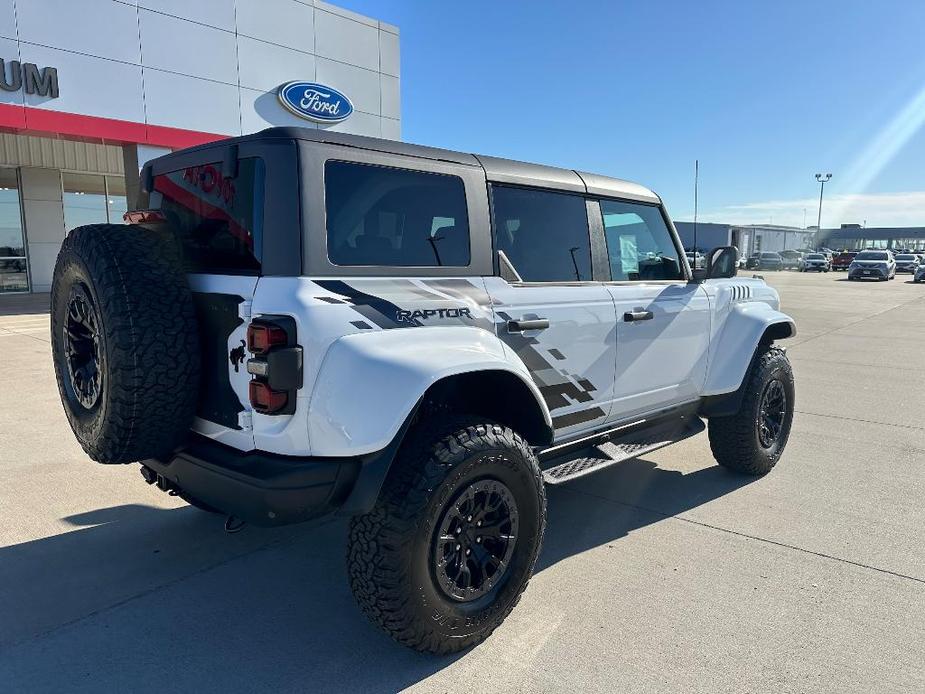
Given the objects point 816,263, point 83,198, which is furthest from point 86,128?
point 816,263

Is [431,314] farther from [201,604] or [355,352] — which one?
[201,604]

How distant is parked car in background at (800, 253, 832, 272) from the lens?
44.1m

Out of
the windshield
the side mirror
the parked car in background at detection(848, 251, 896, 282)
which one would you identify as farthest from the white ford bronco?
the windshield

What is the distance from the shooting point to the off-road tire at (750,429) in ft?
A: 14.3

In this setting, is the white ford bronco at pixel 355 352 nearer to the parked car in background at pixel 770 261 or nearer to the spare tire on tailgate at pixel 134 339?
the spare tire on tailgate at pixel 134 339

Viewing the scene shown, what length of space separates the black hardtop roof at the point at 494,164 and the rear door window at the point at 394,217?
0.29ft

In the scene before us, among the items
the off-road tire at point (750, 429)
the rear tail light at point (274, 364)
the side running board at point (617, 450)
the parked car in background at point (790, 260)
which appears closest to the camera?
the rear tail light at point (274, 364)

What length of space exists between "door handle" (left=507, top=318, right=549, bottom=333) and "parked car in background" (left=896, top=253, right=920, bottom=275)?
52518 mm

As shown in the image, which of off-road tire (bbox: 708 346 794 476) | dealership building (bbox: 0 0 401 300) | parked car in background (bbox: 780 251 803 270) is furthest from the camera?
parked car in background (bbox: 780 251 803 270)

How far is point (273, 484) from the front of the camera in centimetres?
219

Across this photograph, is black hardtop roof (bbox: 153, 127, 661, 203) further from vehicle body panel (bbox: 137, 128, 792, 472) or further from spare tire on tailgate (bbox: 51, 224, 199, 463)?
spare tire on tailgate (bbox: 51, 224, 199, 463)

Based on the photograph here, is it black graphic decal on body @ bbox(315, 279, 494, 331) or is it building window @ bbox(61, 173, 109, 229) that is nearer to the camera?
black graphic decal on body @ bbox(315, 279, 494, 331)

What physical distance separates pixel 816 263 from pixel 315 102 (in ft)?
131

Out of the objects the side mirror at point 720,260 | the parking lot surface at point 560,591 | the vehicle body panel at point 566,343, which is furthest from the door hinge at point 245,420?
the side mirror at point 720,260
